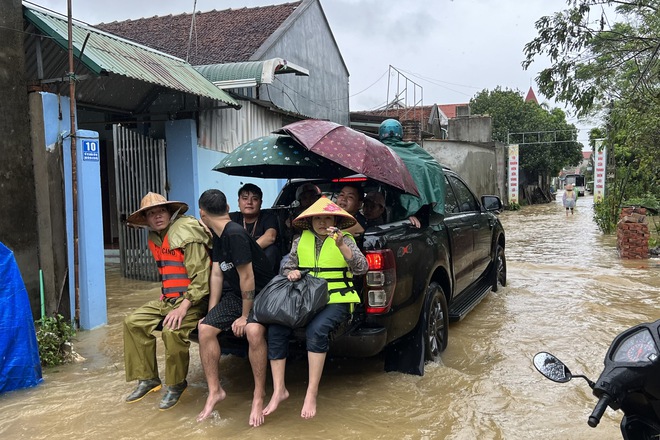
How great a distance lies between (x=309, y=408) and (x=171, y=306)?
129 cm

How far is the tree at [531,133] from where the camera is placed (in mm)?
35438

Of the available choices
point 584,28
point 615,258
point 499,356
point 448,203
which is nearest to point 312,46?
point 584,28

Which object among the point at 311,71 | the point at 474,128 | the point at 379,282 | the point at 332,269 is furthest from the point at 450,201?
the point at 474,128

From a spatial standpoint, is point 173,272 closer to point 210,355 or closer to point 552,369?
point 210,355

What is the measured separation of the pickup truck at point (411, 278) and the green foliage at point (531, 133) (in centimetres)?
3036

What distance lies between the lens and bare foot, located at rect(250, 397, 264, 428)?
3516 mm

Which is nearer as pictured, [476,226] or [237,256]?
[237,256]

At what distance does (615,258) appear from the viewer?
1123 centimetres

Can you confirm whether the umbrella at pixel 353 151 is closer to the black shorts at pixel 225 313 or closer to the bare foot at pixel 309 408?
the black shorts at pixel 225 313

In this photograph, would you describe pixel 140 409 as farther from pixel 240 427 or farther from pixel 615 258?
pixel 615 258

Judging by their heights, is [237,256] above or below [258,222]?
below

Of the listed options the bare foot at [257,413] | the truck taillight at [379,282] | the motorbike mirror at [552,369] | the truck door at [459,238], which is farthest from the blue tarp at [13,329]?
the motorbike mirror at [552,369]

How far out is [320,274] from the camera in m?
3.76

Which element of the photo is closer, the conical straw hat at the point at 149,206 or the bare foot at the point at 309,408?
the bare foot at the point at 309,408
